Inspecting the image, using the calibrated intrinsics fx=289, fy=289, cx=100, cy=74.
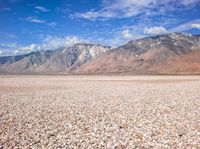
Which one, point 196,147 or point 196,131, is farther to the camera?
point 196,131

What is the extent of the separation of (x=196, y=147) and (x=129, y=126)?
184 inches

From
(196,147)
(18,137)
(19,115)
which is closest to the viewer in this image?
(196,147)

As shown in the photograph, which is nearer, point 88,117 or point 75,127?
point 75,127

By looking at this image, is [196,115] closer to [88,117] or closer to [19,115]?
[88,117]

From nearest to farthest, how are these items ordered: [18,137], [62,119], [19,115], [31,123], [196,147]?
[196,147], [18,137], [31,123], [62,119], [19,115]

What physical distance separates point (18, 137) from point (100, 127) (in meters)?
4.05

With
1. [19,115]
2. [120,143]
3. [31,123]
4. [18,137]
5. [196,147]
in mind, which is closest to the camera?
[196,147]

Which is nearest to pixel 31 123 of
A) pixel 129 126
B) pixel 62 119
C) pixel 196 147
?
pixel 62 119

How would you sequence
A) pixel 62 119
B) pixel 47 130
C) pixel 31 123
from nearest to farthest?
pixel 47 130 < pixel 31 123 < pixel 62 119

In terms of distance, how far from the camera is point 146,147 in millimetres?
10508

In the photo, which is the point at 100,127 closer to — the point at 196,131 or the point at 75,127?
the point at 75,127

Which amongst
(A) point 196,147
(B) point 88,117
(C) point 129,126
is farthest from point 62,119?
(A) point 196,147

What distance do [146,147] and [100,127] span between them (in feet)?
14.0

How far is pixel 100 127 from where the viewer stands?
14.4 m
